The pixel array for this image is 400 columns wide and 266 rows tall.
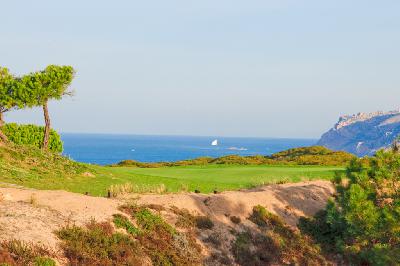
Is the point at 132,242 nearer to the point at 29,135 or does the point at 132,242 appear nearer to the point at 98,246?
the point at 98,246

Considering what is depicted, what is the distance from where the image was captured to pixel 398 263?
1927 cm

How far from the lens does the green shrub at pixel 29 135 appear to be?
4831 centimetres

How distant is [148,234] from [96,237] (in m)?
2.60

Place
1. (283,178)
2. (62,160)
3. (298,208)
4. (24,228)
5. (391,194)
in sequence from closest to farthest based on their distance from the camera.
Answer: (24,228), (391,194), (298,208), (283,178), (62,160)

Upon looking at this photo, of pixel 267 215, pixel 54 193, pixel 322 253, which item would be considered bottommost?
pixel 322 253

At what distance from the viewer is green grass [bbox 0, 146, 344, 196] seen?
28578 mm

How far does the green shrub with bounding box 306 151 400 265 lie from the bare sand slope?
3.78m

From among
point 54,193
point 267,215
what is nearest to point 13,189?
point 54,193

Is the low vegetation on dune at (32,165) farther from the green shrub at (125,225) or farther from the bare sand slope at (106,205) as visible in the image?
the green shrub at (125,225)

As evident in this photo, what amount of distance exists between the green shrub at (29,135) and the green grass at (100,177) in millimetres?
12893

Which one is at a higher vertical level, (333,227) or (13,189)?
(13,189)

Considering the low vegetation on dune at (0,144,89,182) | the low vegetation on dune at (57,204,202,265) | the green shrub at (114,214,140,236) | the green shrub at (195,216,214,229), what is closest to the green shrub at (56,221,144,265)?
the low vegetation on dune at (57,204,202,265)

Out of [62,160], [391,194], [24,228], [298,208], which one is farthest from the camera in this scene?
[62,160]

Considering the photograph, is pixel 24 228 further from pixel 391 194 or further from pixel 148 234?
pixel 391 194
